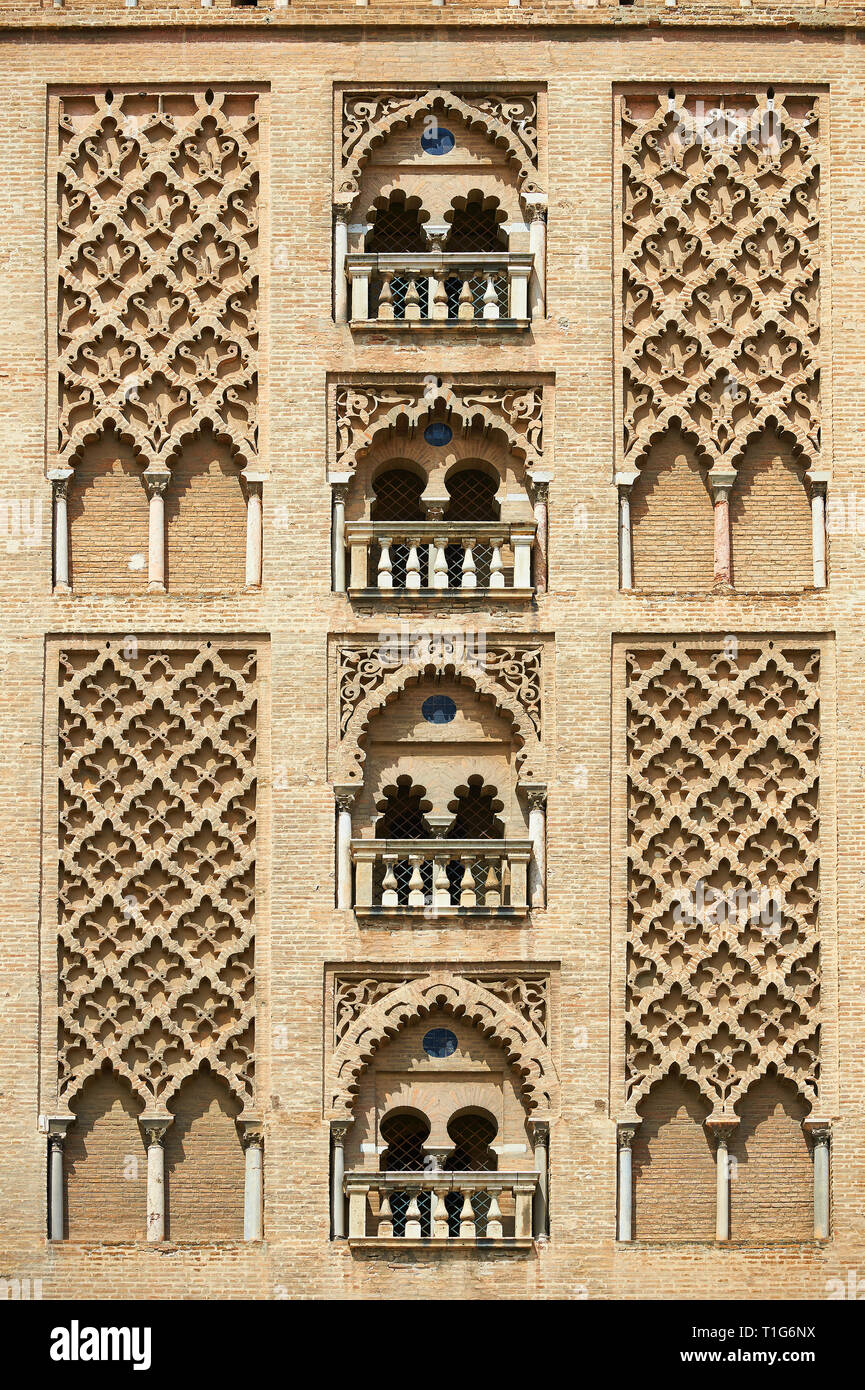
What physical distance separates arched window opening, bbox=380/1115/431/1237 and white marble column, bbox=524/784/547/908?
5.21ft

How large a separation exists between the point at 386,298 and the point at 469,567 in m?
1.89

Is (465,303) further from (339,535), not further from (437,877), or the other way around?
(437,877)

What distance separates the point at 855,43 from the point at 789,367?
2244mm

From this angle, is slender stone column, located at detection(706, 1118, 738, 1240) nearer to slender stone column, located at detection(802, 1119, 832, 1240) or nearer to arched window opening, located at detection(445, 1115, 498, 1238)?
slender stone column, located at detection(802, 1119, 832, 1240)

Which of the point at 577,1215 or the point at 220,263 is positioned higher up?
the point at 220,263

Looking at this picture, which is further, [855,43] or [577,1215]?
[855,43]

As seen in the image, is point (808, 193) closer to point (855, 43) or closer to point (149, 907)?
point (855, 43)

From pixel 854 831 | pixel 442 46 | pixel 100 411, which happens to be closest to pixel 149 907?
pixel 100 411

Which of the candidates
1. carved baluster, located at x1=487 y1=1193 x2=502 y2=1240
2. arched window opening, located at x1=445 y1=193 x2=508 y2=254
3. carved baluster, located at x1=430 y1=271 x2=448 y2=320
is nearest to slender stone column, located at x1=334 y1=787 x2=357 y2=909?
carved baluster, located at x1=487 y1=1193 x2=502 y2=1240

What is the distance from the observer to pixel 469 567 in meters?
19.3

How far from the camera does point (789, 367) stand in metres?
19.6

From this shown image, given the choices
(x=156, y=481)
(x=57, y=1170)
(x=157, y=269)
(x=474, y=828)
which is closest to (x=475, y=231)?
(x=157, y=269)

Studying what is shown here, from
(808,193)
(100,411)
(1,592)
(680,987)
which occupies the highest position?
(808,193)

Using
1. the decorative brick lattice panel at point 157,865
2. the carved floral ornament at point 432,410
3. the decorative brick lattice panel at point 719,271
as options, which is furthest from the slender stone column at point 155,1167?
the decorative brick lattice panel at point 719,271
